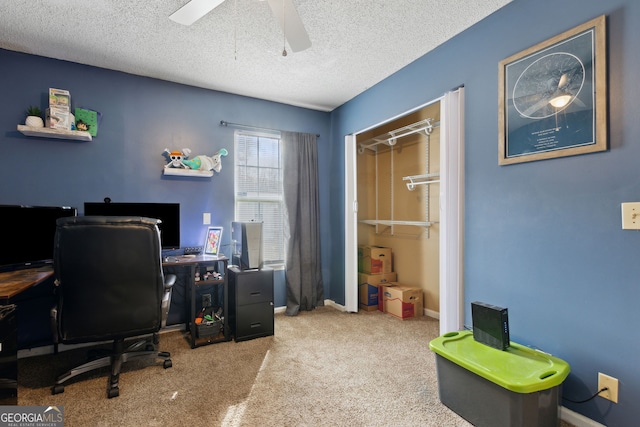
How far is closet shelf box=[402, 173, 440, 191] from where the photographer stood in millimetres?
3368

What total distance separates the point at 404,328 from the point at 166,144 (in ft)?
9.86

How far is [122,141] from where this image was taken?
2.84 metres

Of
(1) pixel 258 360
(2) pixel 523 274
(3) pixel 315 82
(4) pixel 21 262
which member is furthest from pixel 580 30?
(4) pixel 21 262

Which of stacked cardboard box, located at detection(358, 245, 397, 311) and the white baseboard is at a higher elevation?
stacked cardboard box, located at detection(358, 245, 397, 311)

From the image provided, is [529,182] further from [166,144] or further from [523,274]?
[166,144]

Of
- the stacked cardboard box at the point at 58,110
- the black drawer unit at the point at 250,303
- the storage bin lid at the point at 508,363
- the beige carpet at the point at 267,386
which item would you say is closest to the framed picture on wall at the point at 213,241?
the black drawer unit at the point at 250,303

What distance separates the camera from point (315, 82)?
123 inches

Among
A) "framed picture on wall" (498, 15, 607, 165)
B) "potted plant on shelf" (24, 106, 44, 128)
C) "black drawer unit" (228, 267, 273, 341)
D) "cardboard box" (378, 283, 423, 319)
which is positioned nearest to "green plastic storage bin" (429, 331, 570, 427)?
"framed picture on wall" (498, 15, 607, 165)

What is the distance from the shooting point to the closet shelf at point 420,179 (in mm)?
3368

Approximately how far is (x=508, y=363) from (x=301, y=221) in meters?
2.47

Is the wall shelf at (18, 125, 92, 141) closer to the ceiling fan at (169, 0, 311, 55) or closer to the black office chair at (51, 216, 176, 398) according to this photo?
the black office chair at (51, 216, 176, 398)

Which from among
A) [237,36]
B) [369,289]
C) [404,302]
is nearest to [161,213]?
[237,36]

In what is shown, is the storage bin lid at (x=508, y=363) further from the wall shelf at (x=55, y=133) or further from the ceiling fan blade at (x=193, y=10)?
the wall shelf at (x=55, y=133)

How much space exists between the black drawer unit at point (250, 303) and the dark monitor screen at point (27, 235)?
4.66ft
